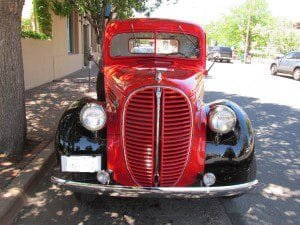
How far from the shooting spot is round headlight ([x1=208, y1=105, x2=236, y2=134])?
143 inches

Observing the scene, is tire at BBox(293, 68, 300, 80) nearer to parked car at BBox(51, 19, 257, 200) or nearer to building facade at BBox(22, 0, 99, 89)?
building facade at BBox(22, 0, 99, 89)

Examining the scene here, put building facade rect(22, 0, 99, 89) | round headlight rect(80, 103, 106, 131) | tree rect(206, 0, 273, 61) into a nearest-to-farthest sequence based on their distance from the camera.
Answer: round headlight rect(80, 103, 106, 131), building facade rect(22, 0, 99, 89), tree rect(206, 0, 273, 61)

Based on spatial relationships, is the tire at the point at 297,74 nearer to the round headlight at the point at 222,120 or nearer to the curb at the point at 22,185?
the curb at the point at 22,185

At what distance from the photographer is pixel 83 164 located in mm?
3521

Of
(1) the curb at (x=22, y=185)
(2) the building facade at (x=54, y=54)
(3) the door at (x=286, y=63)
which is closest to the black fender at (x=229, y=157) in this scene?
(1) the curb at (x=22, y=185)

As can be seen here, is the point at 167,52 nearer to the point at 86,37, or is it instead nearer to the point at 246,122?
the point at 246,122

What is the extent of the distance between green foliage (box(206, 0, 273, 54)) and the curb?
1960 inches

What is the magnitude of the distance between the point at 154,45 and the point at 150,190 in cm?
220

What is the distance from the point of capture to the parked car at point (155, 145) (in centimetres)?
344

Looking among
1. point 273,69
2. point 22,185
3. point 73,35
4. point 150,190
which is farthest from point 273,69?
point 150,190

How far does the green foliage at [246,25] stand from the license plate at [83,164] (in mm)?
50986

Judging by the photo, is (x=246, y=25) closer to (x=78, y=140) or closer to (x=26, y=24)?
(x=26, y=24)

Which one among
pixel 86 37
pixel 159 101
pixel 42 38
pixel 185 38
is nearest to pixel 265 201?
pixel 159 101

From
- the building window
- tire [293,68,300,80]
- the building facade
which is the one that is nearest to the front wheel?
tire [293,68,300,80]
